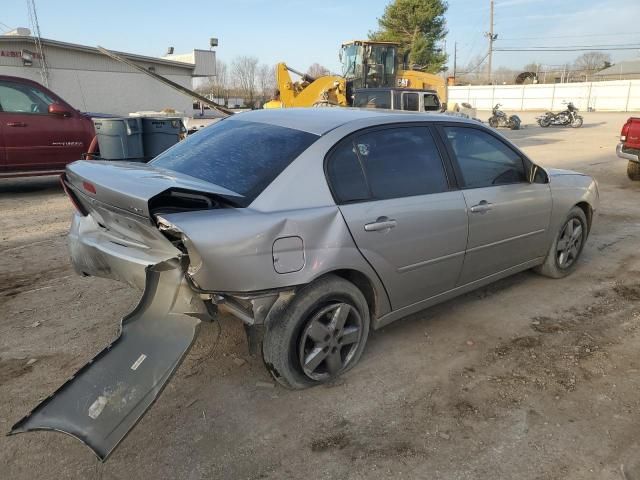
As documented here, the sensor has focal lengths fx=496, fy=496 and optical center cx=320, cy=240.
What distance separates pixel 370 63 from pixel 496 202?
15716mm

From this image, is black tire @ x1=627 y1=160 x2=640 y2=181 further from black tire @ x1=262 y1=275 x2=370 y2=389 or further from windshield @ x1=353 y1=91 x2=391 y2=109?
black tire @ x1=262 y1=275 x2=370 y2=389

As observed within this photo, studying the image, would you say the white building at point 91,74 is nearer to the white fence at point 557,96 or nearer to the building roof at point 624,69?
the white fence at point 557,96

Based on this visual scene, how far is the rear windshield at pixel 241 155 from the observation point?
2.81 metres

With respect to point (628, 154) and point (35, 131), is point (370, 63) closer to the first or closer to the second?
point (628, 154)

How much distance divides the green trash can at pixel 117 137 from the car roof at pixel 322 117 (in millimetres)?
5097

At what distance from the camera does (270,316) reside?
8.62 ft

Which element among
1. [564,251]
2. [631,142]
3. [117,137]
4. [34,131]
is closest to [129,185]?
[564,251]

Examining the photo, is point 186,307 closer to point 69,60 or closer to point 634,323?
point 634,323

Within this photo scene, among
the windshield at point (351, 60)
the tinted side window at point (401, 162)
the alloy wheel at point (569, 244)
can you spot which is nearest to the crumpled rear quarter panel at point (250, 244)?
the tinted side window at point (401, 162)

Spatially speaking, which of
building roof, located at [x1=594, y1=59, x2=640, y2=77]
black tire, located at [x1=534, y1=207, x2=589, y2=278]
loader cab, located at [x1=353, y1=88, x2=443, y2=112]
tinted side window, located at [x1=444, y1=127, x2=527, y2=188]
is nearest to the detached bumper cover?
tinted side window, located at [x1=444, y1=127, x2=527, y2=188]

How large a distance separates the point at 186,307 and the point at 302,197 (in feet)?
2.81

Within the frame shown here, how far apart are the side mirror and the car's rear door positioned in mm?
47

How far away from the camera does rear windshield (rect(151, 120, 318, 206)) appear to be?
281 centimetres

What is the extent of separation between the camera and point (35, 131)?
8125 mm
